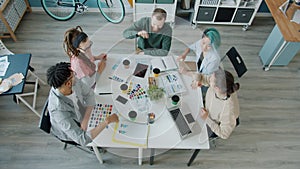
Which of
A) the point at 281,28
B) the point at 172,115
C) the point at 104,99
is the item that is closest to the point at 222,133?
the point at 172,115

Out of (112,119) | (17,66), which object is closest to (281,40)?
(112,119)

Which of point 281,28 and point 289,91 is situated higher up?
point 281,28

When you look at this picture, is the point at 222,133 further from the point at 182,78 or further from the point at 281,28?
the point at 281,28

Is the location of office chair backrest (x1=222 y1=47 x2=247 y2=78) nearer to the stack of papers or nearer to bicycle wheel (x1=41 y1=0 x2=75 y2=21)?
the stack of papers

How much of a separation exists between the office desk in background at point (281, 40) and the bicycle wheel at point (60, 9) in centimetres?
296

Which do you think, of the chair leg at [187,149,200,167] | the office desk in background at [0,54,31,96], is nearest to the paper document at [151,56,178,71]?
the chair leg at [187,149,200,167]

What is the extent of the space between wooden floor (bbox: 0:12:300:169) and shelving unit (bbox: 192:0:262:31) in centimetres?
13

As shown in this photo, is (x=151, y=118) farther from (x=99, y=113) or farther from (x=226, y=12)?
(x=226, y=12)

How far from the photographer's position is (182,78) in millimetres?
2309

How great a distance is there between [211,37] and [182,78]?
1.65 feet

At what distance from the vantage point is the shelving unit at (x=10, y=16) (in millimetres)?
3291

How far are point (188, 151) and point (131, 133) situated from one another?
957 mm

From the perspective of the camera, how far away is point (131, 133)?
6.30 ft

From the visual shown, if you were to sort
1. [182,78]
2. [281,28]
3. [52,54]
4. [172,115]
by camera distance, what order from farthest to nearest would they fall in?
1. [52,54]
2. [281,28]
3. [182,78]
4. [172,115]
